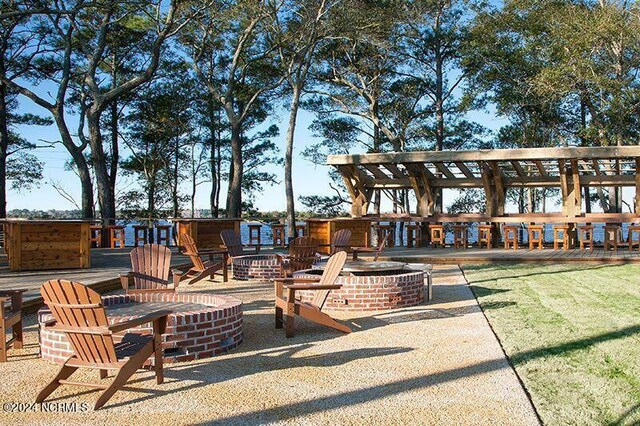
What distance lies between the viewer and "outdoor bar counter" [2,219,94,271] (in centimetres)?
980

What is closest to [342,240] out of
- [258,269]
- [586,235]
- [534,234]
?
[258,269]

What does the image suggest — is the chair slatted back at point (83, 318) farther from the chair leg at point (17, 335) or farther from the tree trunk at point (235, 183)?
Result: the tree trunk at point (235, 183)

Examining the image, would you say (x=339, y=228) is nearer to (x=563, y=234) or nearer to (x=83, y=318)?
(x=563, y=234)

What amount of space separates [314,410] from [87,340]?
1423 millimetres

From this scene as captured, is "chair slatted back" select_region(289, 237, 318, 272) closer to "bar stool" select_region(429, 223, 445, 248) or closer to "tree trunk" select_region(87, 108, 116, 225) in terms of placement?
"bar stool" select_region(429, 223, 445, 248)

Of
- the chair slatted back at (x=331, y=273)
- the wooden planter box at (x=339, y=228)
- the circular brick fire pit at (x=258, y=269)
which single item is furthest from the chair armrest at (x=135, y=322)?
the wooden planter box at (x=339, y=228)

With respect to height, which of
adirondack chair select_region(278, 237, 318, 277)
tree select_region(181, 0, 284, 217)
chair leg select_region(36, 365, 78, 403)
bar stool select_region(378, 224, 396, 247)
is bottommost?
chair leg select_region(36, 365, 78, 403)

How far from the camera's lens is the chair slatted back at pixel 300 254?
921 cm

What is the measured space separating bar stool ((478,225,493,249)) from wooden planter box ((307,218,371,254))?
308 centimetres

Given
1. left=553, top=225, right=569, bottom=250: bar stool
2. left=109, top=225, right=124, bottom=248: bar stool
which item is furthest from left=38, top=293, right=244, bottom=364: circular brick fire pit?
left=109, top=225, right=124, bottom=248: bar stool

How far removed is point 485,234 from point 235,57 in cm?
889

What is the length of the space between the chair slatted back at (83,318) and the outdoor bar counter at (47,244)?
21.8 feet

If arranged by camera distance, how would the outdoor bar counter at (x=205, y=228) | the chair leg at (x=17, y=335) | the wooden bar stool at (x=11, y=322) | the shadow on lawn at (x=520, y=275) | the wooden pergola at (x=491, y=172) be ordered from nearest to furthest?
1. the wooden bar stool at (x=11, y=322)
2. the chair leg at (x=17, y=335)
3. the shadow on lawn at (x=520, y=275)
4. the wooden pergola at (x=491, y=172)
5. the outdoor bar counter at (x=205, y=228)

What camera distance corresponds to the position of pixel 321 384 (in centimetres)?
382
